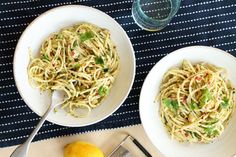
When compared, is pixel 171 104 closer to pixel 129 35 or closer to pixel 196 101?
pixel 196 101

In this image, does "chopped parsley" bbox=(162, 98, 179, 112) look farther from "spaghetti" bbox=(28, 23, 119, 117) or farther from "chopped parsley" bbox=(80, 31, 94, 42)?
"chopped parsley" bbox=(80, 31, 94, 42)

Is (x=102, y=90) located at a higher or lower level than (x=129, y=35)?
lower

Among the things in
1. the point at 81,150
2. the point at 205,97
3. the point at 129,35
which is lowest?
the point at 81,150

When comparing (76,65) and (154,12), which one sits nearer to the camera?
(76,65)


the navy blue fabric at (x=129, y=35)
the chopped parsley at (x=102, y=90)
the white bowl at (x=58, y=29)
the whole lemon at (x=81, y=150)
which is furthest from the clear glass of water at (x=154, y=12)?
the whole lemon at (x=81, y=150)

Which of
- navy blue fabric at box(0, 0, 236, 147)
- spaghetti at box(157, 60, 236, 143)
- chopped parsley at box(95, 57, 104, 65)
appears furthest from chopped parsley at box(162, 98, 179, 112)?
chopped parsley at box(95, 57, 104, 65)

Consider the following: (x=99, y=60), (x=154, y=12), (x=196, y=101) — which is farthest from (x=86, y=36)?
(x=196, y=101)

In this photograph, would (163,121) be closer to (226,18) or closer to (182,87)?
(182,87)
